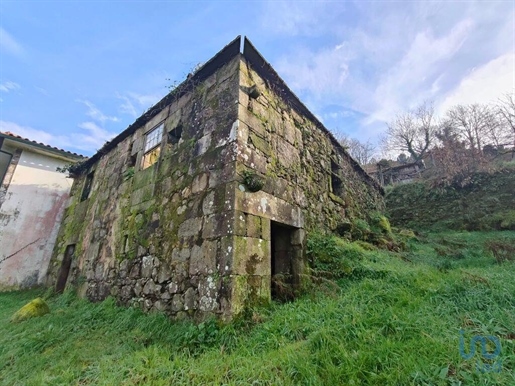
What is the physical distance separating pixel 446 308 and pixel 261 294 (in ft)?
6.76

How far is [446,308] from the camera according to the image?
265cm

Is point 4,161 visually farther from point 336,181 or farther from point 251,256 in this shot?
point 336,181

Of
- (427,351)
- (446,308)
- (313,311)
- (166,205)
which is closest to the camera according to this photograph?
(427,351)

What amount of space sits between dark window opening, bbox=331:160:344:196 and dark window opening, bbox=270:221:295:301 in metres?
2.98

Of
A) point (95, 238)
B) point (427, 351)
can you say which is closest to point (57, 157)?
point (95, 238)

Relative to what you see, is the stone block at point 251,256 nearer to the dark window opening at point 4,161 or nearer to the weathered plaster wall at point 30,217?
the weathered plaster wall at point 30,217

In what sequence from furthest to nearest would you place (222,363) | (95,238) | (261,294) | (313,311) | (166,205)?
(95,238), (166,205), (261,294), (313,311), (222,363)

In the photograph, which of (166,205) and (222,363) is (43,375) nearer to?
(222,363)

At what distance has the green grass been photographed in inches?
77.0

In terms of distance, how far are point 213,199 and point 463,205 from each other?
410 inches

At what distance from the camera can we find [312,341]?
2398 mm

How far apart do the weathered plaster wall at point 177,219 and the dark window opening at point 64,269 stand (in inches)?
56.1

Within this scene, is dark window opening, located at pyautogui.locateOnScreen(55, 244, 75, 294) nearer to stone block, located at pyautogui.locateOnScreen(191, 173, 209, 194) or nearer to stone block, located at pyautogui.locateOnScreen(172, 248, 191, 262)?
stone block, located at pyautogui.locateOnScreen(172, 248, 191, 262)
